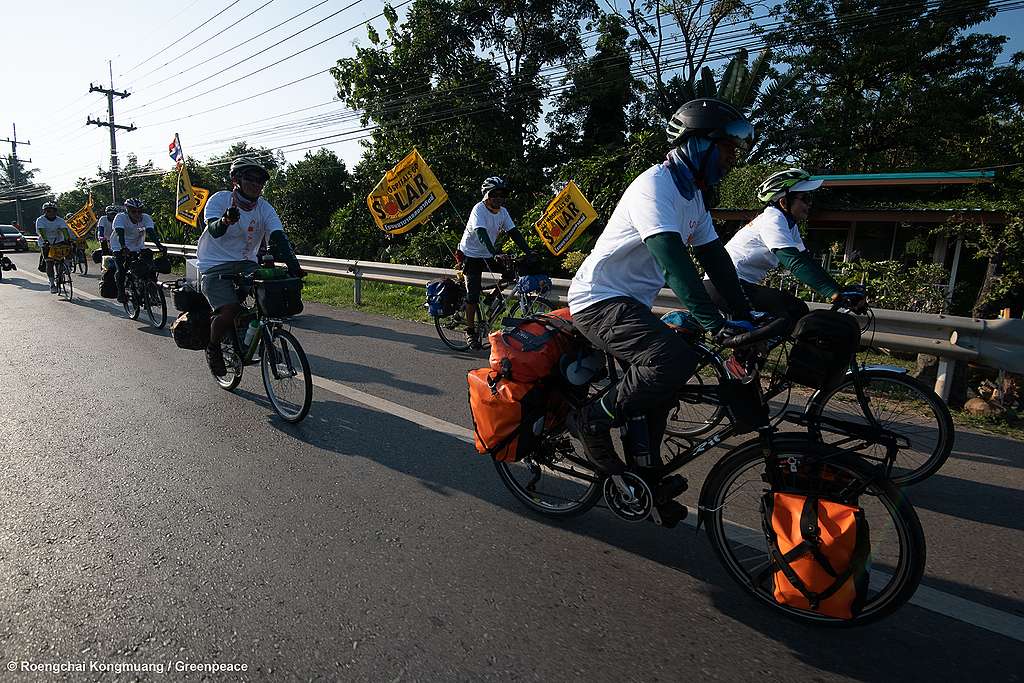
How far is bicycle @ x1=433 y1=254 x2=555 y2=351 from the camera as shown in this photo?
7133 millimetres

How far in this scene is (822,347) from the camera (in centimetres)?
251

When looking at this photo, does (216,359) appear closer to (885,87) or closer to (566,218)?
(566,218)

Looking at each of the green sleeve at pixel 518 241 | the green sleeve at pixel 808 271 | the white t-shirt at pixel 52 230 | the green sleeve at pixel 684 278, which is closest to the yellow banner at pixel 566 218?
the green sleeve at pixel 518 241

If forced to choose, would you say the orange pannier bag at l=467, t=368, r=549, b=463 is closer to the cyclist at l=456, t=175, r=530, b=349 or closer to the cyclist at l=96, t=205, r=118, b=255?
the cyclist at l=456, t=175, r=530, b=349

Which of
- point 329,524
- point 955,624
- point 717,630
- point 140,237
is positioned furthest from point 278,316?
point 140,237

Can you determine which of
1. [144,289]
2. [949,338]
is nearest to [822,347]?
[949,338]

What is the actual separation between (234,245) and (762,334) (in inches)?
191

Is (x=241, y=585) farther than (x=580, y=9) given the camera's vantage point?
No

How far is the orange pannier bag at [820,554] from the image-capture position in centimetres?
230

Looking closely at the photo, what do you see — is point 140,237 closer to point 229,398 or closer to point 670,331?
point 229,398

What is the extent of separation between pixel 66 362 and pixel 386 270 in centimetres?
530

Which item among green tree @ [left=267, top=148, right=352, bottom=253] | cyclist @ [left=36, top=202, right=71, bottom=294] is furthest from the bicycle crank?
green tree @ [left=267, top=148, right=352, bottom=253]

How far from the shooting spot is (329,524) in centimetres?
332

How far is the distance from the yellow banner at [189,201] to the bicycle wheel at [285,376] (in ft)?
34.5
